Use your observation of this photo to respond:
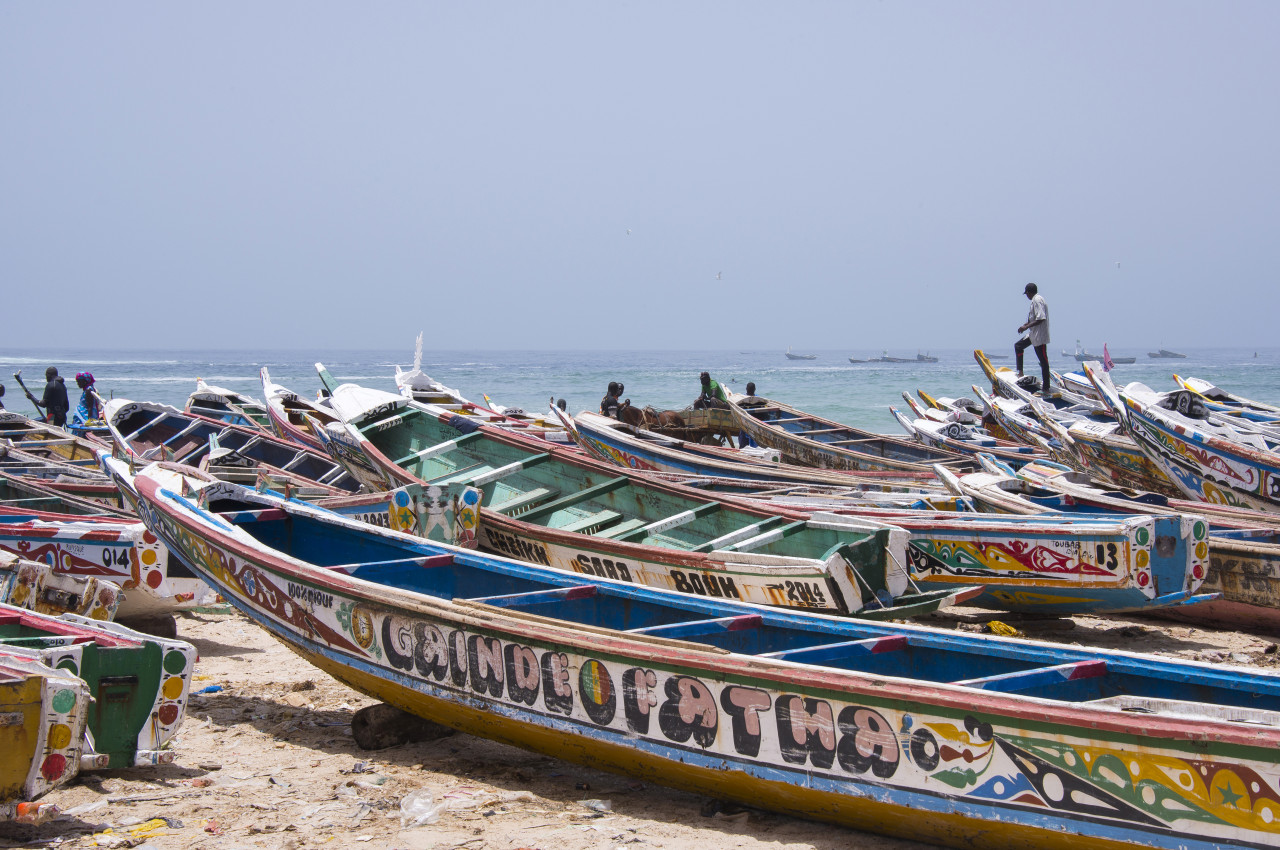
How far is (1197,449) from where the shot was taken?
36.8 ft

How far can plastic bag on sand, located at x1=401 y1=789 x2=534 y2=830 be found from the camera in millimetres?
4590

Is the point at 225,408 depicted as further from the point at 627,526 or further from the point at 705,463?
the point at 627,526

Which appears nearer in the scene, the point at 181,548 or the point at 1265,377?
the point at 181,548

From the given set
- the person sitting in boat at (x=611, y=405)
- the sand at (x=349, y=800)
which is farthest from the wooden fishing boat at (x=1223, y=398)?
the sand at (x=349, y=800)

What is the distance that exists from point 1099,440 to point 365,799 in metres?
11.2

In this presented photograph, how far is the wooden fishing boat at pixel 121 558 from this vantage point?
23.1ft

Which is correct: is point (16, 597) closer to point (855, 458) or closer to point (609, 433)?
point (609, 433)

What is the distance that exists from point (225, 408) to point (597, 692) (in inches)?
597

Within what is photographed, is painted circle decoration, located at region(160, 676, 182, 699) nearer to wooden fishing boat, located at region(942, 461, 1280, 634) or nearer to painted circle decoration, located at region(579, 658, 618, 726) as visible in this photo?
painted circle decoration, located at region(579, 658, 618, 726)

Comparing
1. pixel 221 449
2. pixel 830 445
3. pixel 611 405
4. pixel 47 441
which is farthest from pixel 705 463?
pixel 47 441

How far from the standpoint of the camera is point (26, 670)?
13.2 feet

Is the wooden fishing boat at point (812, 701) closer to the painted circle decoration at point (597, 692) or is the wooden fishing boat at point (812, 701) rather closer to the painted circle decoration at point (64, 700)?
the painted circle decoration at point (597, 692)

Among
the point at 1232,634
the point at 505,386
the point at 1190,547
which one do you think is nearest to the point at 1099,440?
the point at 1232,634

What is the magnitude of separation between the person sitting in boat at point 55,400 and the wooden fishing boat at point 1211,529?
16.4m
